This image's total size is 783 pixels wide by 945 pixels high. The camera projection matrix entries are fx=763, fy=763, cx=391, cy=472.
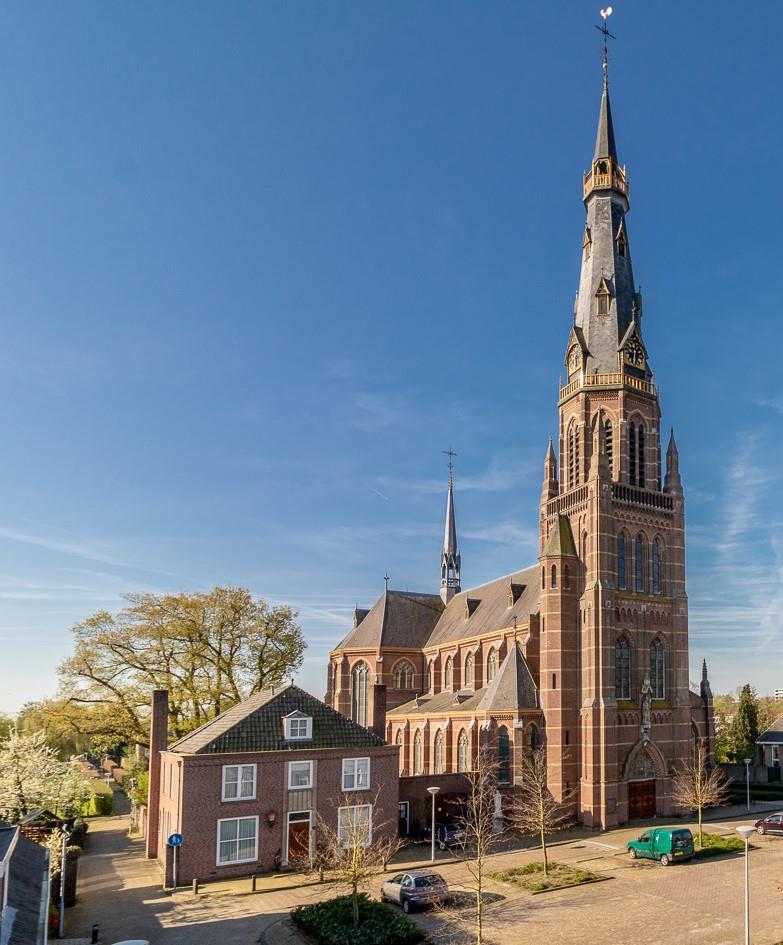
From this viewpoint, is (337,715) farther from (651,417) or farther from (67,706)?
(651,417)

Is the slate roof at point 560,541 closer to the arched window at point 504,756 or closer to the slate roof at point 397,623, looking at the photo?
the arched window at point 504,756

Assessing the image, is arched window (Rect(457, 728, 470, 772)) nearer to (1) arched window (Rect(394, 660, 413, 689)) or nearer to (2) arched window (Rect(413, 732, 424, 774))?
(2) arched window (Rect(413, 732, 424, 774))

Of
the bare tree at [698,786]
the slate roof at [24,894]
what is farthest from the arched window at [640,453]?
the slate roof at [24,894]

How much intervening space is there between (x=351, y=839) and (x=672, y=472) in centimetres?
3771

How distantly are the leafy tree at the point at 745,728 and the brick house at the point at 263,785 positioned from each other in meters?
52.8

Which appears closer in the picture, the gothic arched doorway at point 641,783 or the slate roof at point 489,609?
the gothic arched doorway at point 641,783

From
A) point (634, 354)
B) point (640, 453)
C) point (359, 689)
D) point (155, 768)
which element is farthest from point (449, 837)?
point (634, 354)

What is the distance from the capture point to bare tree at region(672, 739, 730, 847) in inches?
1638

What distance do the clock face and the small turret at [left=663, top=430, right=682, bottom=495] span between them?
20.2ft

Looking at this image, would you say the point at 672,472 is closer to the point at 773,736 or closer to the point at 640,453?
the point at 640,453

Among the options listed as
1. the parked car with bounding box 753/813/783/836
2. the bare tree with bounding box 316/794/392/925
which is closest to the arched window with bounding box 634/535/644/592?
the parked car with bounding box 753/813/783/836

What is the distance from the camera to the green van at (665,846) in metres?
35.0

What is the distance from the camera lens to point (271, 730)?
3628 cm

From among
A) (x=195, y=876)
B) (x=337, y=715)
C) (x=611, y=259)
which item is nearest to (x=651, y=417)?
(x=611, y=259)
